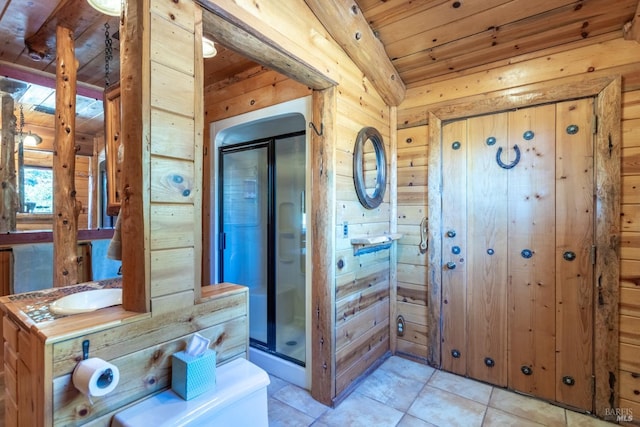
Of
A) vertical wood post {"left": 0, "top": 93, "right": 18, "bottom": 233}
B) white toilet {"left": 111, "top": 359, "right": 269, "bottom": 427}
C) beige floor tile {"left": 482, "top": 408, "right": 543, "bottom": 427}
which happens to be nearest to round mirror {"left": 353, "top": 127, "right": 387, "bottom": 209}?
white toilet {"left": 111, "top": 359, "right": 269, "bottom": 427}

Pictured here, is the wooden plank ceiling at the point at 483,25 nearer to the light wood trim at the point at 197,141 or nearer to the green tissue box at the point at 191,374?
the light wood trim at the point at 197,141

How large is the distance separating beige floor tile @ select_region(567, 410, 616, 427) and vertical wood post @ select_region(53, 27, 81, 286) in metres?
3.38

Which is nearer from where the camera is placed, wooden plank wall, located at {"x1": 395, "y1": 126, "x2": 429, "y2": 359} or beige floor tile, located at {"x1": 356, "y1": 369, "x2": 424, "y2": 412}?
beige floor tile, located at {"x1": 356, "y1": 369, "x2": 424, "y2": 412}

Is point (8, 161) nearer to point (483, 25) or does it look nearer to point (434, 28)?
point (434, 28)

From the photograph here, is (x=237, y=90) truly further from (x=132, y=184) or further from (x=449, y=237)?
(x=449, y=237)

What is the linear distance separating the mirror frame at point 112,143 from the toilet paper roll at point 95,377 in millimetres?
1060

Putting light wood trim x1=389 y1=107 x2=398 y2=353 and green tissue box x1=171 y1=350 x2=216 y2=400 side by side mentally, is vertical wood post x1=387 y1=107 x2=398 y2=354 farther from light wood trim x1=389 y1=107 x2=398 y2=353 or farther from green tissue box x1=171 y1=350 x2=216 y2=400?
green tissue box x1=171 y1=350 x2=216 y2=400

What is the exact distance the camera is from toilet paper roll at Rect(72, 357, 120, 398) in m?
0.84

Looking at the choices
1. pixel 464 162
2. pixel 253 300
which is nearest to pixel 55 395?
pixel 253 300

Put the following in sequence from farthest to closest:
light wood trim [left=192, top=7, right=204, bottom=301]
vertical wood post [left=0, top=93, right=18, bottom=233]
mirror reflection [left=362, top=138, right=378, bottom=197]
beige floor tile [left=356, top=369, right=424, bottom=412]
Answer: vertical wood post [left=0, top=93, right=18, bottom=233] → mirror reflection [left=362, top=138, right=378, bottom=197] → beige floor tile [left=356, top=369, right=424, bottom=412] → light wood trim [left=192, top=7, right=204, bottom=301]

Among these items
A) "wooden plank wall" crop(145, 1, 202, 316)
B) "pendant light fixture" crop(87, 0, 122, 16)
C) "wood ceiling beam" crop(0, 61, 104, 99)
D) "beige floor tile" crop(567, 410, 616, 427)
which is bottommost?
"beige floor tile" crop(567, 410, 616, 427)

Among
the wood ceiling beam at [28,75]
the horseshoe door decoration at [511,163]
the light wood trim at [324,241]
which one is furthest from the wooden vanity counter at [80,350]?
the wood ceiling beam at [28,75]

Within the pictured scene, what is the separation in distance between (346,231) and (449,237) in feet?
2.95

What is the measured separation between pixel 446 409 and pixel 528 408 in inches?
21.1
